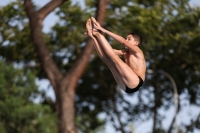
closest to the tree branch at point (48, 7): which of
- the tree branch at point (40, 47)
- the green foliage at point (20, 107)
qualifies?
the tree branch at point (40, 47)

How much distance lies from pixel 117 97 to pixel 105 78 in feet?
4.97

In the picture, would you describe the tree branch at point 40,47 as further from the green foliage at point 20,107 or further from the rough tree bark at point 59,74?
the green foliage at point 20,107

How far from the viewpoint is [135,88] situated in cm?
899

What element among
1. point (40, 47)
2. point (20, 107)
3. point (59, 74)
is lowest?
point (59, 74)

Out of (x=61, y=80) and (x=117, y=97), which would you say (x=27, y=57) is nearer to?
(x=117, y=97)

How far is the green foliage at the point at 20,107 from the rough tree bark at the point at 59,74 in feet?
7.58

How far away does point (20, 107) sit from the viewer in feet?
92.0

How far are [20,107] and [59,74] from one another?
9.35 ft

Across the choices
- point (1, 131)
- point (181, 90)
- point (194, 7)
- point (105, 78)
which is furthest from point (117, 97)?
point (1, 131)

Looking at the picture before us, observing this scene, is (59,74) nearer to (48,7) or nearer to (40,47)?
(40,47)

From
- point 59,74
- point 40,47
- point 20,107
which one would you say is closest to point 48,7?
point 40,47

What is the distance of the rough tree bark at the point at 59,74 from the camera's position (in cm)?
2572

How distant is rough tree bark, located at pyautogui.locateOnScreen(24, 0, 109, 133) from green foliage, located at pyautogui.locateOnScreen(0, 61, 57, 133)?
2311 mm

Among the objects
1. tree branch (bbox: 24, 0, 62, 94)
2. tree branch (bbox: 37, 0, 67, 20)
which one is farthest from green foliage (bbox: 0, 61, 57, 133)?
tree branch (bbox: 37, 0, 67, 20)
